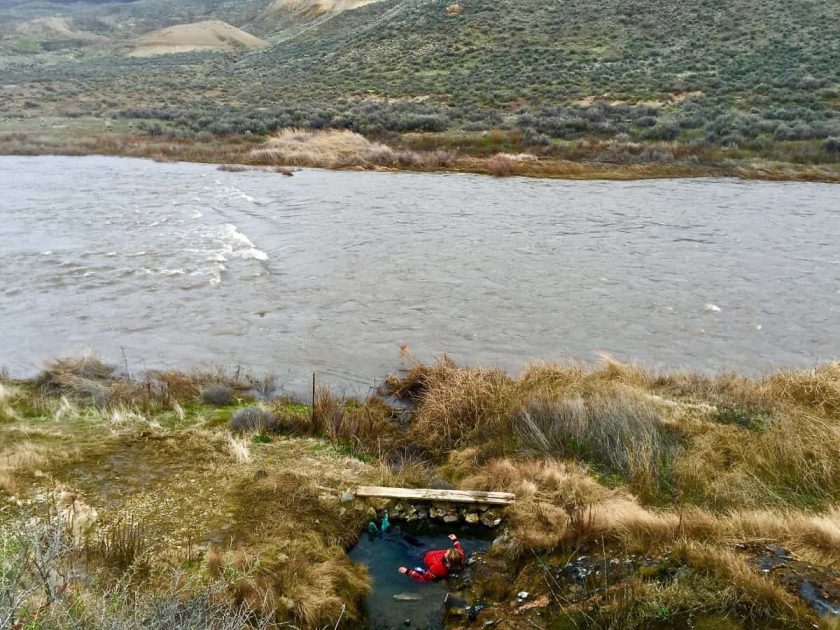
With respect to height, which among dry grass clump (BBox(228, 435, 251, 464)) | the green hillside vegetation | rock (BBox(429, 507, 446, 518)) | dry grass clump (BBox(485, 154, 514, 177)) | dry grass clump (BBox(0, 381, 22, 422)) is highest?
A: the green hillside vegetation

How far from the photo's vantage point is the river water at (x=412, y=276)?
11.8 m

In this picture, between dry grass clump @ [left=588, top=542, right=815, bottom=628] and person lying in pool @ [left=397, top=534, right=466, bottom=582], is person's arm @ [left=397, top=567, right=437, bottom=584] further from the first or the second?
dry grass clump @ [left=588, top=542, right=815, bottom=628]

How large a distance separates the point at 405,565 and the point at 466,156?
27989mm

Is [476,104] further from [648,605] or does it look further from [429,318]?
[648,605]

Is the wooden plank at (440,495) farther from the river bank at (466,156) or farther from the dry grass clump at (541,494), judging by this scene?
the river bank at (466,156)

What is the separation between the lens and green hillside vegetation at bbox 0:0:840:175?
33.0 metres

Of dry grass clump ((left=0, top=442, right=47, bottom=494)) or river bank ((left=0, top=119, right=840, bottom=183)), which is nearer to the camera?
dry grass clump ((left=0, top=442, right=47, bottom=494))

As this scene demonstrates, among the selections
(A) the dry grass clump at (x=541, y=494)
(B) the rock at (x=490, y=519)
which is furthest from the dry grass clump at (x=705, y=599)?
(B) the rock at (x=490, y=519)

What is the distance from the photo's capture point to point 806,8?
162 ft

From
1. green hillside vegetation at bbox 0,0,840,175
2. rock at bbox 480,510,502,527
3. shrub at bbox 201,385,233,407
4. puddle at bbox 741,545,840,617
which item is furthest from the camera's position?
green hillside vegetation at bbox 0,0,840,175

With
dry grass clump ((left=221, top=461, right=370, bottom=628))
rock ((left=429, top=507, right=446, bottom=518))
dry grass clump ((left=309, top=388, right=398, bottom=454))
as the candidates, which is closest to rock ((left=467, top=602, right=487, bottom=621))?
dry grass clump ((left=221, top=461, right=370, bottom=628))

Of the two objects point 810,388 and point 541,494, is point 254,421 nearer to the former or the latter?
point 541,494

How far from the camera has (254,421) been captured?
8.62 m

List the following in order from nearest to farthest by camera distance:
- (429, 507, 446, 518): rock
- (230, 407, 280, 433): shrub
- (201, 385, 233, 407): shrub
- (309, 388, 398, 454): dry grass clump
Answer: (429, 507, 446, 518): rock, (309, 388, 398, 454): dry grass clump, (230, 407, 280, 433): shrub, (201, 385, 233, 407): shrub
